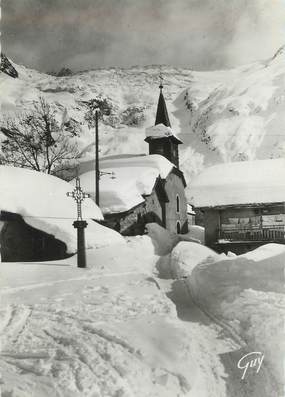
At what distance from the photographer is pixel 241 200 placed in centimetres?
1803

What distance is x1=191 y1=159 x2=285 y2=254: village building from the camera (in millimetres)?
17750

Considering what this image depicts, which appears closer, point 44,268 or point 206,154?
point 44,268

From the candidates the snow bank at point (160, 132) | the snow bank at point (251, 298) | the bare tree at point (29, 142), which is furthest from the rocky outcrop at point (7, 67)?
the snow bank at point (160, 132)

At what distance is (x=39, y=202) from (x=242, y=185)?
918cm

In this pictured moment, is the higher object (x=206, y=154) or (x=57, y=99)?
(x=57, y=99)

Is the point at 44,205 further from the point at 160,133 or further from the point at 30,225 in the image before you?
the point at 160,133

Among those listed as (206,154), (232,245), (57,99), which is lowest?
(232,245)

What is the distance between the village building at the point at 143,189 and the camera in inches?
941

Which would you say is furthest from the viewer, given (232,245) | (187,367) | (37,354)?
(232,245)

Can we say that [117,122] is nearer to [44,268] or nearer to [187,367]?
[44,268]

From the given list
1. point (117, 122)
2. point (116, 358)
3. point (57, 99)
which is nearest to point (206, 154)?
point (117, 122)

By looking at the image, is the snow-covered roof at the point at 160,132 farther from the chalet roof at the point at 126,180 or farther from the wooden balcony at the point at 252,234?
the wooden balcony at the point at 252,234

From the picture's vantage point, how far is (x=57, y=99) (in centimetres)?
4500

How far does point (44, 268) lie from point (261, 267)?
21.6ft
